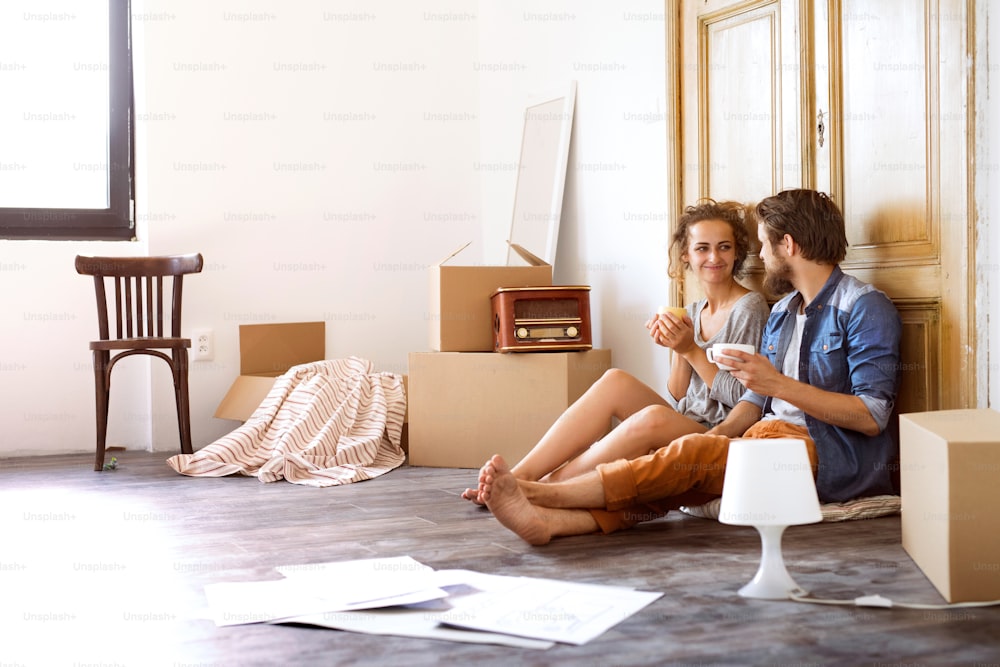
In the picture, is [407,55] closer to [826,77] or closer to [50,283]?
[50,283]

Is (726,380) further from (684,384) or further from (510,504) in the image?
(510,504)

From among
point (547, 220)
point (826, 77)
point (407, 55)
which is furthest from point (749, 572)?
point (407, 55)

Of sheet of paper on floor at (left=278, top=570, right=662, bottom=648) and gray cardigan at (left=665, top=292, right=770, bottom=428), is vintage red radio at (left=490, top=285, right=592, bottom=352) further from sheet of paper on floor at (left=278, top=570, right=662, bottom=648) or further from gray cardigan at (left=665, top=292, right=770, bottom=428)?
sheet of paper on floor at (left=278, top=570, right=662, bottom=648)

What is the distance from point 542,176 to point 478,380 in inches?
41.4

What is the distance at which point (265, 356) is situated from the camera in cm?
425

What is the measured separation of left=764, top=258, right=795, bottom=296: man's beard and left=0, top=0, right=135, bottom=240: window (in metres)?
2.82

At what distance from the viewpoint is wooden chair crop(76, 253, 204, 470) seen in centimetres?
367

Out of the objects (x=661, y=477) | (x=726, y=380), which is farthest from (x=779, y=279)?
(x=661, y=477)

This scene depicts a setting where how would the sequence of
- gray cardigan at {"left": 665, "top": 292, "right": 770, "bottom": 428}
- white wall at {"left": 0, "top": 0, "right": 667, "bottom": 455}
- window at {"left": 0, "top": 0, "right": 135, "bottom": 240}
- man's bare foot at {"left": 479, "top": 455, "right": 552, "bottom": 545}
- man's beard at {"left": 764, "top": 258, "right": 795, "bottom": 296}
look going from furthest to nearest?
window at {"left": 0, "top": 0, "right": 135, "bottom": 240}
white wall at {"left": 0, "top": 0, "right": 667, "bottom": 455}
gray cardigan at {"left": 665, "top": 292, "right": 770, "bottom": 428}
man's beard at {"left": 764, "top": 258, "right": 795, "bottom": 296}
man's bare foot at {"left": 479, "top": 455, "right": 552, "bottom": 545}

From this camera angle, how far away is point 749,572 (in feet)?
6.33

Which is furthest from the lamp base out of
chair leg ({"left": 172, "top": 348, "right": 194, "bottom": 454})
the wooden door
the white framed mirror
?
chair leg ({"left": 172, "top": 348, "right": 194, "bottom": 454})

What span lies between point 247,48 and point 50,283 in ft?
4.26

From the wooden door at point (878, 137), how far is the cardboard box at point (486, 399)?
2.66 feet

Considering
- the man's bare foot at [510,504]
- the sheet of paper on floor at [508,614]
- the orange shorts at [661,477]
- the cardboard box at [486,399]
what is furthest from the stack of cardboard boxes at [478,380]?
the sheet of paper on floor at [508,614]
